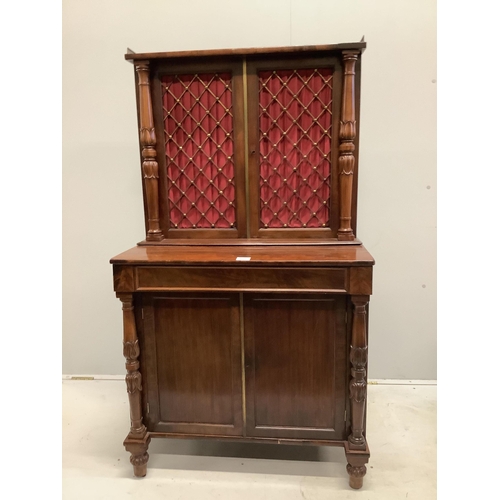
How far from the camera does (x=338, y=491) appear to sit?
5.73 ft

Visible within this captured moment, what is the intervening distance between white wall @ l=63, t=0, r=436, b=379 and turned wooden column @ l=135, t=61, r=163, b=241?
624 mm

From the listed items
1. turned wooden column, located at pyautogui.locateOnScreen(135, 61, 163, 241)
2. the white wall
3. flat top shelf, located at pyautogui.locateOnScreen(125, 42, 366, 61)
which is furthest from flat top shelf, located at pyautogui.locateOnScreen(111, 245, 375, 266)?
flat top shelf, located at pyautogui.locateOnScreen(125, 42, 366, 61)

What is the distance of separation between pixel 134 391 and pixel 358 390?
0.99m

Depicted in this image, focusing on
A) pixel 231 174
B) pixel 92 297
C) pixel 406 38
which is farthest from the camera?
pixel 92 297

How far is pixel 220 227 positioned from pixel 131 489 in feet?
4.15

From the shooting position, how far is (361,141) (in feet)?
7.81

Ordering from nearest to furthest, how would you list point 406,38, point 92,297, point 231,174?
point 231,174
point 406,38
point 92,297

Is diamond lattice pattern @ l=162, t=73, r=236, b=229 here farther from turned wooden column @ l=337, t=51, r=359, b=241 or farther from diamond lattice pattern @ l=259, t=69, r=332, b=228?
turned wooden column @ l=337, t=51, r=359, b=241

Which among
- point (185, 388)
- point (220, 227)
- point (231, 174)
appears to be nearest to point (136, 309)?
point (185, 388)

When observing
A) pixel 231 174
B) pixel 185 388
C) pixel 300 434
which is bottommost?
pixel 300 434

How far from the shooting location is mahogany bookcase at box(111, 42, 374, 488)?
1.69m

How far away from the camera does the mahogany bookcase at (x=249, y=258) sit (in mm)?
1689

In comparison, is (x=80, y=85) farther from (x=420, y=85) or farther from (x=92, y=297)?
(x=420, y=85)

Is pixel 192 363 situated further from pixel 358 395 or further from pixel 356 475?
pixel 356 475
